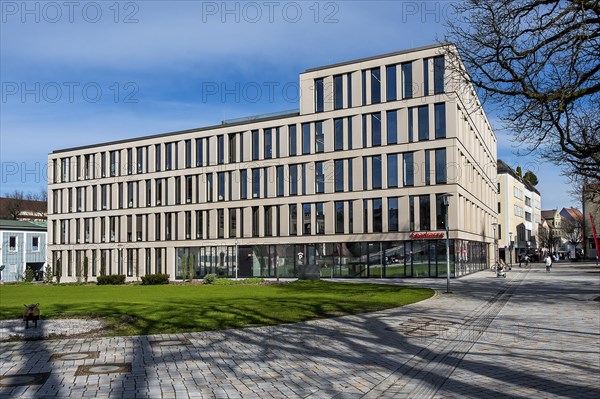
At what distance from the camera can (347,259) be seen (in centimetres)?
5166

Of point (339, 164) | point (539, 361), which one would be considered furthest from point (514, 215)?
point (539, 361)

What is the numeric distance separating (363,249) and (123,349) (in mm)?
40399

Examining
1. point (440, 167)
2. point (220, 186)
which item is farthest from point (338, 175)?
point (220, 186)

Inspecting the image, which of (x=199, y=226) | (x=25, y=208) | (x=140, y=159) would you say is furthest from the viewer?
(x=25, y=208)

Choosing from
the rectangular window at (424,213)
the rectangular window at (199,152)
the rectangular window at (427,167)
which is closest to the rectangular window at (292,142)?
the rectangular window at (199,152)

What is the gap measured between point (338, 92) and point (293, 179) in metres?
9.01

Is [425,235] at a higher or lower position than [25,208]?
lower

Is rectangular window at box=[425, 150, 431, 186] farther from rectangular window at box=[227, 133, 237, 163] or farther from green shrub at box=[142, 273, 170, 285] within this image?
green shrub at box=[142, 273, 170, 285]

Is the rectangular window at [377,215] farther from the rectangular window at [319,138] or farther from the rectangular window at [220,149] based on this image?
the rectangular window at [220,149]

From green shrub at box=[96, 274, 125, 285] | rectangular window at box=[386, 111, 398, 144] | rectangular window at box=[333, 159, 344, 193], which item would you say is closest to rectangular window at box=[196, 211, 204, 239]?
green shrub at box=[96, 274, 125, 285]

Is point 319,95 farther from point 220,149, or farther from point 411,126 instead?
point 220,149

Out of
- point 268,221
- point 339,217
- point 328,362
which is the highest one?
point 339,217

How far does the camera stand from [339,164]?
53.1 meters

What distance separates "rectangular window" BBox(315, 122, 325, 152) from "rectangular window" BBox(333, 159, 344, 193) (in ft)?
7.20
